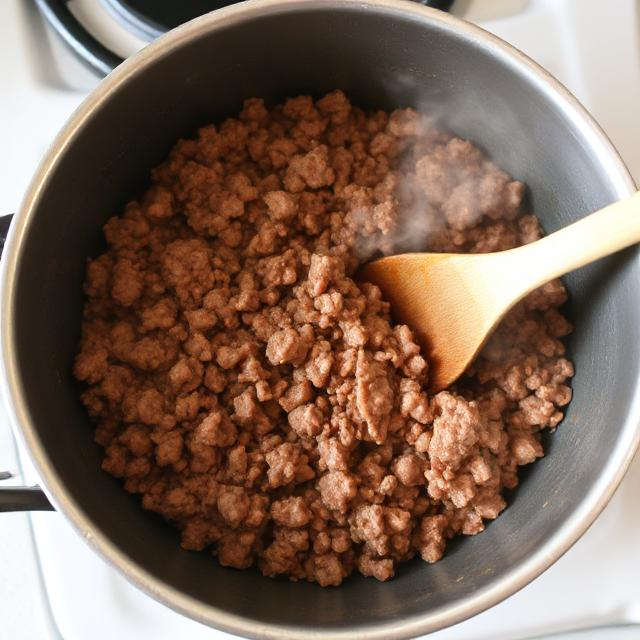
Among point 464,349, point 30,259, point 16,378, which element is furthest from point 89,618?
point 464,349

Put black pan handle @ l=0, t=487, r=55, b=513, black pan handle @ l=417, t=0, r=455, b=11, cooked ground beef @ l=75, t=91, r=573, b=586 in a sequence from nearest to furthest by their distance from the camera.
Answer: black pan handle @ l=0, t=487, r=55, b=513, cooked ground beef @ l=75, t=91, r=573, b=586, black pan handle @ l=417, t=0, r=455, b=11

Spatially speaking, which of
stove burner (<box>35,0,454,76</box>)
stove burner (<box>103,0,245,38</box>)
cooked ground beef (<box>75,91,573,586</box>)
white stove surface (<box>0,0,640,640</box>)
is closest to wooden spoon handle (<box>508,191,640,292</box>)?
cooked ground beef (<box>75,91,573,586</box>)

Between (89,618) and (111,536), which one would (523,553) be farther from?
(89,618)

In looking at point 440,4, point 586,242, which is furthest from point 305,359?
point 440,4

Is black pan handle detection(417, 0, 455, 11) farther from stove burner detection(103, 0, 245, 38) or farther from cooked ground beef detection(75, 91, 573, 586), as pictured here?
stove burner detection(103, 0, 245, 38)

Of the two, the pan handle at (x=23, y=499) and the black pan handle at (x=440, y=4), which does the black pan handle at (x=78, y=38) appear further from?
the pan handle at (x=23, y=499)

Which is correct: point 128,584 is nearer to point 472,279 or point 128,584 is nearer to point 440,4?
point 472,279

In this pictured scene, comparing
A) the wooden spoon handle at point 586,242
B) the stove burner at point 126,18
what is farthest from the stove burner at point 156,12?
the wooden spoon handle at point 586,242
